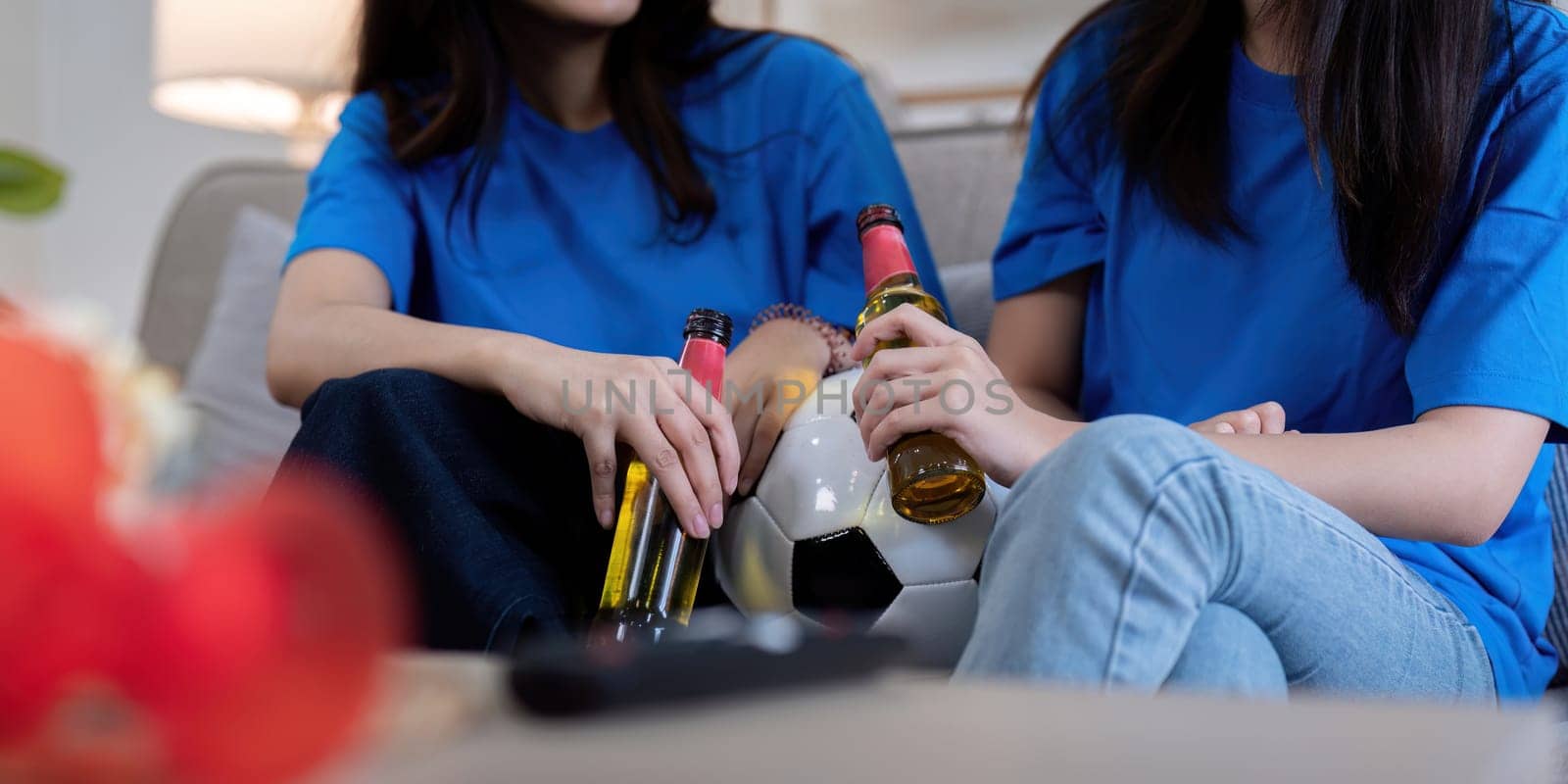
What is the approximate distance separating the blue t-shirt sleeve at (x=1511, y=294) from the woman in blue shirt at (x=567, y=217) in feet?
1.48

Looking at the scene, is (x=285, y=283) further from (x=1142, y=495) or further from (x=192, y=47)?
(x=192, y=47)

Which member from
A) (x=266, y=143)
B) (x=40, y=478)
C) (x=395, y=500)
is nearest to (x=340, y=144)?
(x=395, y=500)

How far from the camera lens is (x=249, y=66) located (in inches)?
94.6

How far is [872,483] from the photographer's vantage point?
87 cm

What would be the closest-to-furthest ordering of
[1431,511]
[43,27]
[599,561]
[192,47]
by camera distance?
[1431,511], [599,561], [192,47], [43,27]

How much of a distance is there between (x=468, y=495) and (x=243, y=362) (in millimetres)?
892

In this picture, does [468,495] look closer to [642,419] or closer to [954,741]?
[642,419]

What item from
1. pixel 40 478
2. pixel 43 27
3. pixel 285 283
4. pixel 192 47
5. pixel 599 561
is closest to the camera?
pixel 40 478

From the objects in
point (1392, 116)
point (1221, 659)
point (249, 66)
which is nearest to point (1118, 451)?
point (1221, 659)

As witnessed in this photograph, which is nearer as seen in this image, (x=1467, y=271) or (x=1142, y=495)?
(x=1142, y=495)

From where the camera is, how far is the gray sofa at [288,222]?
1421mm

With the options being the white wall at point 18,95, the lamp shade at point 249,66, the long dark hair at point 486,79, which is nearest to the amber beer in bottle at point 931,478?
the long dark hair at point 486,79

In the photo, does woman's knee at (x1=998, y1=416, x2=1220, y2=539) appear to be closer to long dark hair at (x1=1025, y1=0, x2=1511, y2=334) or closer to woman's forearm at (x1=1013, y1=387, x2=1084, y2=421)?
long dark hair at (x1=1025, y1=0, x2=1511, y2=334)

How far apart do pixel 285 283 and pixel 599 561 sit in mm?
442
